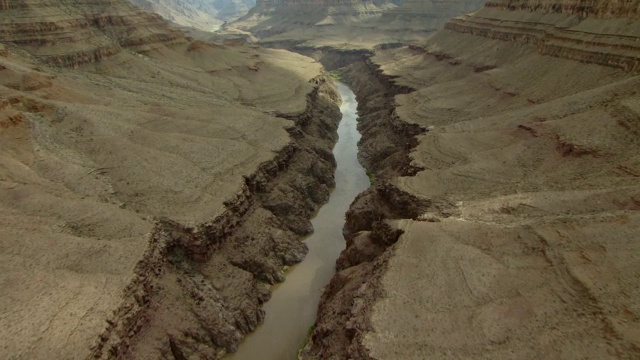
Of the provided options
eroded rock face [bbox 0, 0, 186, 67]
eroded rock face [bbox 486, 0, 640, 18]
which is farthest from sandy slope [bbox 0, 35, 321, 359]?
eroded rock face [bbox 486, 0, 640, 18]

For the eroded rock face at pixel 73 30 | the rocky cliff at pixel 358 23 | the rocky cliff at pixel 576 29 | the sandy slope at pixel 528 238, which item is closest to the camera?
the sandy slope at pixel 528 238

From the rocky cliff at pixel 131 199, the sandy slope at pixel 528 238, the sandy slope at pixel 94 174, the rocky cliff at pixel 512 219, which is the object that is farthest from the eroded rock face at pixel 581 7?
the sandy slope at pixel 94 174

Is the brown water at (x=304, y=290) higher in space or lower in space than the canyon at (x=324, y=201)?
lower

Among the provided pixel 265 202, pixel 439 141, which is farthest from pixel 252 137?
pixel 439 141

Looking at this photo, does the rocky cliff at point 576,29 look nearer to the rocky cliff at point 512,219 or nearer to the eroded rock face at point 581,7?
the eroded rock face at point 581,7

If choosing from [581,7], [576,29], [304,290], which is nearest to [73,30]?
[304,290]

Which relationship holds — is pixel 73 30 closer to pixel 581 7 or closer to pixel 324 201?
pixel 324 201
